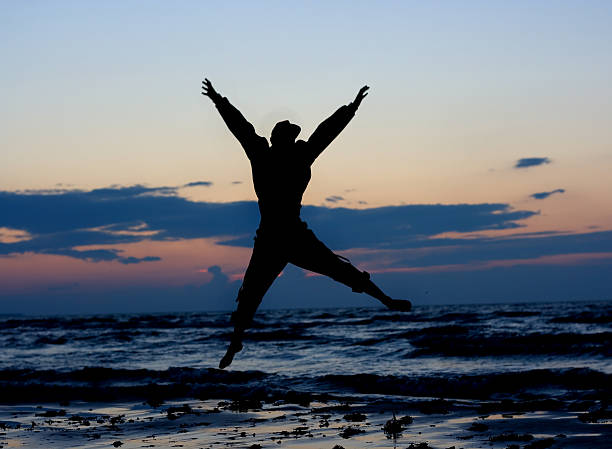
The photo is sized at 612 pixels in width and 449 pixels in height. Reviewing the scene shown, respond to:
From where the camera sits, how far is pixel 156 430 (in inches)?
501

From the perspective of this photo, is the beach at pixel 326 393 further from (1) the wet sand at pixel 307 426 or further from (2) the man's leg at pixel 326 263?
(2) the man's leg at pixel 326 263

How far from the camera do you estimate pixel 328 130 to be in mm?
6207

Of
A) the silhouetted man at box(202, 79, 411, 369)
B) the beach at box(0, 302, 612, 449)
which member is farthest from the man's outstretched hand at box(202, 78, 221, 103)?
the beach at box(0, 302, 612, 449)

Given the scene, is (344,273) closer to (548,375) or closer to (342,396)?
(342,396)

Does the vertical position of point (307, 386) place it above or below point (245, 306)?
below

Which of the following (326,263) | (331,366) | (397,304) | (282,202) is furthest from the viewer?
(331,366)

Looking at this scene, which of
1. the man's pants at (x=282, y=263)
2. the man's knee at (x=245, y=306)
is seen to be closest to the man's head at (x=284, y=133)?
the man's pants at (x=282, y=263)

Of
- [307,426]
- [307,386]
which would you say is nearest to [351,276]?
[307,426]

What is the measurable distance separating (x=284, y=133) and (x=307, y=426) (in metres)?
7.66

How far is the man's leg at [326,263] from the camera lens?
627cm

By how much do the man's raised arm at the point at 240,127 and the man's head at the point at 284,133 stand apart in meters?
0.11

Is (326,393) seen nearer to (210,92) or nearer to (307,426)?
(307,426)

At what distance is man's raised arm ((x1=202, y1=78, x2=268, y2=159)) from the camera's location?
6164 millimetres

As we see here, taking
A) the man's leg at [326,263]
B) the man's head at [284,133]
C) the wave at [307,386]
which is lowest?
the wave at [307,386]
